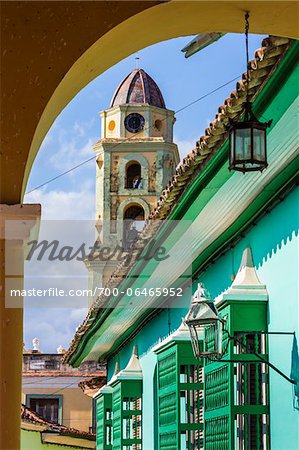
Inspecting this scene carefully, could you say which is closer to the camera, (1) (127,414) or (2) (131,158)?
(1) (127,414)

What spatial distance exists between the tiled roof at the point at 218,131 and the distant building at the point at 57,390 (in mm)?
20844

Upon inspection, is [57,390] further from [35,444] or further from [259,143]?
[259,143]

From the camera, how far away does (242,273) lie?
29.2ft

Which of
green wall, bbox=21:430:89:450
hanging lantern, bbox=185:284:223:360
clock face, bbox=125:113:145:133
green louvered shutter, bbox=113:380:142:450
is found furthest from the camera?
clock face, bbox=125:113:145:133

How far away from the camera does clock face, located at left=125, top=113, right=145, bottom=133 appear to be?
38.3 metres

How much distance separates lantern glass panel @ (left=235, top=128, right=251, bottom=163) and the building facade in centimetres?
24

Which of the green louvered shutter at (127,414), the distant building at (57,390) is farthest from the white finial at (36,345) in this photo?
the green louvered shutter at (127,414)

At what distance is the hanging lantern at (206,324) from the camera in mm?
8148

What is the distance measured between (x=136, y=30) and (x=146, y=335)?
8.53m

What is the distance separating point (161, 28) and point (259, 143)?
3.10ft

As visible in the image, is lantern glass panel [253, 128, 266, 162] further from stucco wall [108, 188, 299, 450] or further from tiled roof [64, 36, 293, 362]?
stucco wall [108, 188, 299, 450]

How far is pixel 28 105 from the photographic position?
5848 millimetres

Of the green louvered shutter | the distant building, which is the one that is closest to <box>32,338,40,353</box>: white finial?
the distant building

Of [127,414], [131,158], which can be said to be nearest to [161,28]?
[127,414]
